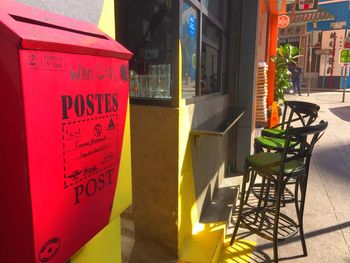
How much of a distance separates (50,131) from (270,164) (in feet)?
6.98

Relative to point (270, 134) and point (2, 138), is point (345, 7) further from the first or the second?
point (2, 138)

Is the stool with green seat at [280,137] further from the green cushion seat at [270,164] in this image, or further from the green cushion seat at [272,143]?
the green cushion seat at [270,164]

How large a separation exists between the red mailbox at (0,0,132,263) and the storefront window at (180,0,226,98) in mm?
1587

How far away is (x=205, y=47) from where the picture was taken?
3.35 m

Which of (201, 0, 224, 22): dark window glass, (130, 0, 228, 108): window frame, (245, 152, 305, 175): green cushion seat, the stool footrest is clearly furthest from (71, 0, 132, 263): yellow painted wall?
(201, 0, 224, 22): dark window glass

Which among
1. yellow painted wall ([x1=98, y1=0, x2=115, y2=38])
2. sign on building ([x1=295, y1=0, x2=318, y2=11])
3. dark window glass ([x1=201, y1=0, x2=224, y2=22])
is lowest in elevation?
yellow painted wall ([x1=98, y1=0, x2=115, y2=38])

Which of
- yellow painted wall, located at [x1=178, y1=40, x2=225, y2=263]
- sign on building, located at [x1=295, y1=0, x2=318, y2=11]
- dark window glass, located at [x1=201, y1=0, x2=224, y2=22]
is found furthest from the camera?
sign on building, located at [x1=295, y1=0, x2=318, y2=11]

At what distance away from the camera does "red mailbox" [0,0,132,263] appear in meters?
0.74

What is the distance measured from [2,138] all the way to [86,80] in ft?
0.89

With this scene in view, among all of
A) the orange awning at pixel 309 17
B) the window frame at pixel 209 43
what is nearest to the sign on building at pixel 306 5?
the orange awning at pixel 309 17

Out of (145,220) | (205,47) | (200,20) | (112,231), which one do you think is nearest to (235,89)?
(205,47)

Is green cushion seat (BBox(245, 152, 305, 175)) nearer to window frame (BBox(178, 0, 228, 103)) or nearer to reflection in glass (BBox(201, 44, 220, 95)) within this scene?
window frame (BBox(178, 0, 228, 103))

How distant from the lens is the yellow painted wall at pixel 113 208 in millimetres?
1186

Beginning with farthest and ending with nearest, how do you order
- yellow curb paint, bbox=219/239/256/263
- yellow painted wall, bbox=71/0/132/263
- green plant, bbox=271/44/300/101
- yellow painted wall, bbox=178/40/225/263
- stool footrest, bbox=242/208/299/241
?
green plant, bbox=271/44/300/101, stool footrest, bbox=242/208/299/241, yellow curb paint, bbox=219/239/256/263, yellow painted wall, bbox=178/40/225/263, yellow painted wall, bbox=71/0/132/263
